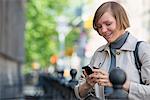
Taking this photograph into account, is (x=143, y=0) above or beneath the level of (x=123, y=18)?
above

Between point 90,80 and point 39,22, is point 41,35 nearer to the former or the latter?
point 39,22

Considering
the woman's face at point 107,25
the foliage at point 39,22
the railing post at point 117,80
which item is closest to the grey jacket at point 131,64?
the woman's face at point 107,25

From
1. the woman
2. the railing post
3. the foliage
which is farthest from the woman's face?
the foliage

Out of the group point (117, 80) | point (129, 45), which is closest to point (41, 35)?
point (129, 45)

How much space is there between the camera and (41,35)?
3750cm

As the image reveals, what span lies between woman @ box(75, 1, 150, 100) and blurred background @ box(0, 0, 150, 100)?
196cm

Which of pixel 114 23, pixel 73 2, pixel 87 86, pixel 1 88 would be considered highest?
pixel 73 2

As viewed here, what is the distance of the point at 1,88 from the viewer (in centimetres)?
1401

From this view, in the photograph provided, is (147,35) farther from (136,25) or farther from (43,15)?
(43,15)

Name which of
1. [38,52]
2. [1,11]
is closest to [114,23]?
[1,11]

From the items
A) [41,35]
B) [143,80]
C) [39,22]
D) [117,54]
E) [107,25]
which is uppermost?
[39,22]

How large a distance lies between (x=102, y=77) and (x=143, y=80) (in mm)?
332

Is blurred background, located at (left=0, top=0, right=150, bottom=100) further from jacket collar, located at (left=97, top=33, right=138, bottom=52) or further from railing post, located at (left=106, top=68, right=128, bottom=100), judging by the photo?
railing post, located at (left=106, top=68, right=128, bottom=100)

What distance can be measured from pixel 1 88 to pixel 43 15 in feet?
65.1
